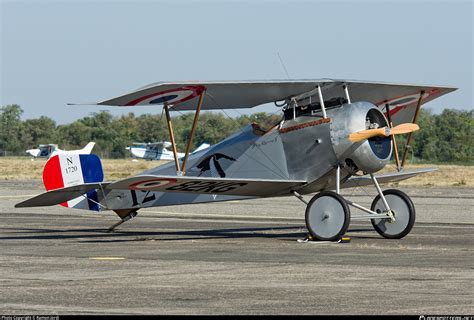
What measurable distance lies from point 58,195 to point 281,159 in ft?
12.9

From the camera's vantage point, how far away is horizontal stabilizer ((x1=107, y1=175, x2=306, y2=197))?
1694 centimetres

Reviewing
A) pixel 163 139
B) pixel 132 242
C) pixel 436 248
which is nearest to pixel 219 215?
pixel 132 242

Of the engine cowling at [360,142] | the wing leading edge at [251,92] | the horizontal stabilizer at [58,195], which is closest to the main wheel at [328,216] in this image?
the engine cowling at [360,142]

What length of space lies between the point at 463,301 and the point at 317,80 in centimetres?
808

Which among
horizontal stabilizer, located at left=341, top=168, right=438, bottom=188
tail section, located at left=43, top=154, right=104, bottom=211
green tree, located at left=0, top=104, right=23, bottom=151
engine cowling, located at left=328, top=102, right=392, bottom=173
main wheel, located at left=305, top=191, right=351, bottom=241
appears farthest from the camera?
green tree, located at left=0, top=104, right=23, bottom=151

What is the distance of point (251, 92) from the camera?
18.5 metres

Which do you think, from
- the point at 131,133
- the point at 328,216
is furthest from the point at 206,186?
the point at 131,133

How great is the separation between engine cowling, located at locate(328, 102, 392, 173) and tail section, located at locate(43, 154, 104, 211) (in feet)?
16.2

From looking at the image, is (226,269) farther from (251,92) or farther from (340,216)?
(251,92)

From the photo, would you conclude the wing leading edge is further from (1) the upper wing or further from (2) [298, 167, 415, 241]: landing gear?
(2) [298, 167, 415, 241]: landing gear

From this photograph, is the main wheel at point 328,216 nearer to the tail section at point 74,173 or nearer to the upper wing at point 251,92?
the upper wing at point 251,92

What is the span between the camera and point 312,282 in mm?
12125

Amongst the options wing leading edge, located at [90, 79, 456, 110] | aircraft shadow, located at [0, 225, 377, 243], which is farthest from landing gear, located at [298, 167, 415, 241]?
wing leading edge, located at [90, 79, 456, 110]

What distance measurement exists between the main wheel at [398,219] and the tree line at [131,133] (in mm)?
50752
